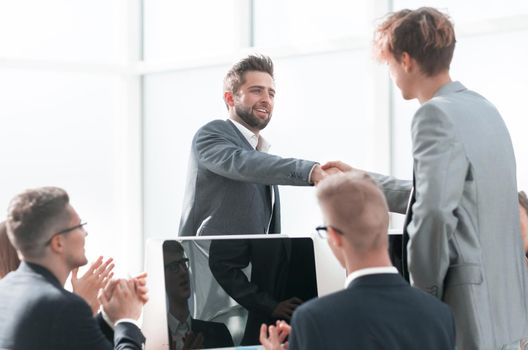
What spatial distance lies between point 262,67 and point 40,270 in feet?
5.10

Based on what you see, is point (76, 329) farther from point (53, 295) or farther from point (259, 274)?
point (259, 274)

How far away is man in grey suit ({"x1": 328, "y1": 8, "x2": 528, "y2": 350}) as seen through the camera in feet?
7.72

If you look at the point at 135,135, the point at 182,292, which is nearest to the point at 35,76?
the point at 135,135

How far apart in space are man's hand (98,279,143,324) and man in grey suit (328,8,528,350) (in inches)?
28.6

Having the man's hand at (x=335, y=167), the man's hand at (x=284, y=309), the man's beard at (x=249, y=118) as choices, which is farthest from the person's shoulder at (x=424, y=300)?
the man's beard at (x=249, y=118)

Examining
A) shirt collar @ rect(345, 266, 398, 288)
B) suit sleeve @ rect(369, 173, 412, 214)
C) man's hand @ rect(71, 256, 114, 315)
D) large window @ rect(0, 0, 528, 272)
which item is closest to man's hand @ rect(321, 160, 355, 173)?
suit sleeve @ rect(369, 173, 412, 214)

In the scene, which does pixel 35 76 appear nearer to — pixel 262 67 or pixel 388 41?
pixel 262 67

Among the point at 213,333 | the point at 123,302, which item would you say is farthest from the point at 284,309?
the point at 123,302

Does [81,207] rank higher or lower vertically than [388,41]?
lower

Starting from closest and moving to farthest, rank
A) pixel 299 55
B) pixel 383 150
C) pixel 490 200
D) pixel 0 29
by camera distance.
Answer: pixel 490 200, pixel 383 150, pixel 299 55, pixel 0 29

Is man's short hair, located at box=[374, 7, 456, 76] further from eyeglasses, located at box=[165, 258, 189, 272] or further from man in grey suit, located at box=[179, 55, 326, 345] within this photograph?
eyeglasses, located at box=[165, 258, 189, 272]

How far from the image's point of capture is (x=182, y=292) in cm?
247

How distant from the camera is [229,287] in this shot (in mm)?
2533

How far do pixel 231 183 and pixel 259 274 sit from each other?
2.17 feet
